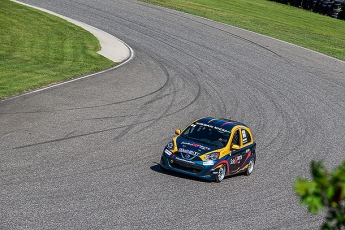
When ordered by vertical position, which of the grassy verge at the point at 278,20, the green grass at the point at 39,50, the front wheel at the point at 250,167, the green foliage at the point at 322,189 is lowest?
the grassy verge at the point at 278,20

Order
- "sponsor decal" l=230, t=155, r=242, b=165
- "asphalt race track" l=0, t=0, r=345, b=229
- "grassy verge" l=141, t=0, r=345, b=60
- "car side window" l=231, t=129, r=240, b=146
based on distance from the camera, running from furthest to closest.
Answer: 1. "grassy verge" l=141, t=0, r=345, b=60
2. "car side window" l=231, t=129, r=240, b=146
3. "sponsor decal" l=230, t=155, r=242, b=165
4. "asphalt race track" l=0, t=0, r=345, b=229

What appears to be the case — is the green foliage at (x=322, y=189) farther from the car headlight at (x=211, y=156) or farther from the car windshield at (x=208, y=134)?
the car windshield at (x=208, y=134)

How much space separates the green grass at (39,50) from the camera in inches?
983

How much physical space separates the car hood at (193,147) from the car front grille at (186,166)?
0.31m

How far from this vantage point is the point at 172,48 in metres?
34.7

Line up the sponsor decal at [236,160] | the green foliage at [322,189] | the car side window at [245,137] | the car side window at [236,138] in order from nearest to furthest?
the green foliage at [322,189], the sponsor decal at [236,160], the car side window at [236,138], the car side window at [245,137]

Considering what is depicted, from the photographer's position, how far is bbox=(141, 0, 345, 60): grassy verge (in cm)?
4212

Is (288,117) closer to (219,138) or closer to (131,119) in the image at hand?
(131,119)

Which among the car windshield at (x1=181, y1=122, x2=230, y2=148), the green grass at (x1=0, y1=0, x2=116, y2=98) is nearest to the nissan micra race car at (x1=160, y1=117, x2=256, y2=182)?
the car windshield at (x1=181, y1=122, x2=230, y2=148)

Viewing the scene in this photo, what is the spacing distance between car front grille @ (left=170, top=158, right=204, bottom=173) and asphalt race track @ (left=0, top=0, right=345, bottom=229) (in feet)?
0.93

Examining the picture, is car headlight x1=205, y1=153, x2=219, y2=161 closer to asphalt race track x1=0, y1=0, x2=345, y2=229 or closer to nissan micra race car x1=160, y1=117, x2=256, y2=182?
nissan micra race car x1=160, y1=117, x2=256, y2=182

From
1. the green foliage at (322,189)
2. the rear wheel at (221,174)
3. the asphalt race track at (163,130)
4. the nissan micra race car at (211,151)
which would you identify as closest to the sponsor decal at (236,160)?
the nissan micra race car at (211,151)

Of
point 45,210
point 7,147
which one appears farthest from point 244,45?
point 45,210

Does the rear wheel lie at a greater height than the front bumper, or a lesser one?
lesser
